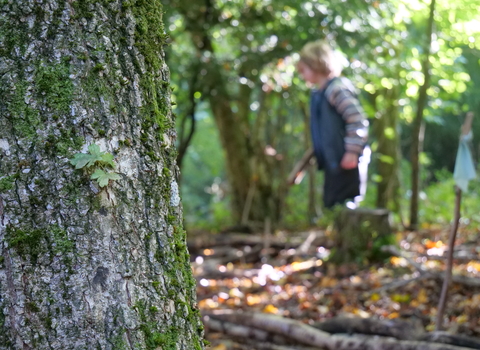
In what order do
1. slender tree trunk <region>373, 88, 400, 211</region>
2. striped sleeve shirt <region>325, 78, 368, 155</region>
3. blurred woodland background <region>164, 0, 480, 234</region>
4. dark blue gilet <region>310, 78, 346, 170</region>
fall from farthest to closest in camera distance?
1. slender tree trunk <region>373, 88, 400, 211</region>
2. blurred woodland background <region>164, 0, 480, 234</region>
3. dark blue gilet <region>310, 78, 346, 170</region>
4. striped sleeve shirt <region>325, 78, 368, 155</region>

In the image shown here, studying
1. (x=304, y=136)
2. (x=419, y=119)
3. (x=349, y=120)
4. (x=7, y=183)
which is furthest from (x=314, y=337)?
(x=304, y=136)

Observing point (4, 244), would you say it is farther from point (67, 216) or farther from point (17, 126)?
point (17, 126)

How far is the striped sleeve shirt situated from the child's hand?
4 centimetres

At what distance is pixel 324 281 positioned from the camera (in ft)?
17.6

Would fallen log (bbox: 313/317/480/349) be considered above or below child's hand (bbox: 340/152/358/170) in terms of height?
below

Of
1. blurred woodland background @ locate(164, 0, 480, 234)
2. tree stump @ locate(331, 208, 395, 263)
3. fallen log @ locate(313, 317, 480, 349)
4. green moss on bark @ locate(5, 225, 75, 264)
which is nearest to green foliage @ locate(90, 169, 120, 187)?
green moss on bark @ locate(5, 225, 75, 264)

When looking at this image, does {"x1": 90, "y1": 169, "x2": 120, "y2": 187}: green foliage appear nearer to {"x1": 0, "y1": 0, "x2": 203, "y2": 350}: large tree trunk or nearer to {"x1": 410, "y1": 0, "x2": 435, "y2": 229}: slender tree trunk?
{"x1": 0, "y1": 0, "x2": 203, "y2": 350}: large tree trunk

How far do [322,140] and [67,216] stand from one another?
360 cm

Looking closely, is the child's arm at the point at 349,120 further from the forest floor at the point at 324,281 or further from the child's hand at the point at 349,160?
the forest floor at the point at 324,281

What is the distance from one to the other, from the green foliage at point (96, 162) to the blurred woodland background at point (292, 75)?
16.0 feet

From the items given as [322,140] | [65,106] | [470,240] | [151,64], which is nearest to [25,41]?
[65,106]

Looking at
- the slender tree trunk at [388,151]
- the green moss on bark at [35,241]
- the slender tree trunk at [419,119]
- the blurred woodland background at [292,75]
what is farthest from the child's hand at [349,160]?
the slender tree trunk at [388,151]

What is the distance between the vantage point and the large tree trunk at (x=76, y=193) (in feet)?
4.95

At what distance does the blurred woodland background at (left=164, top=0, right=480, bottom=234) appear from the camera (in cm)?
645
